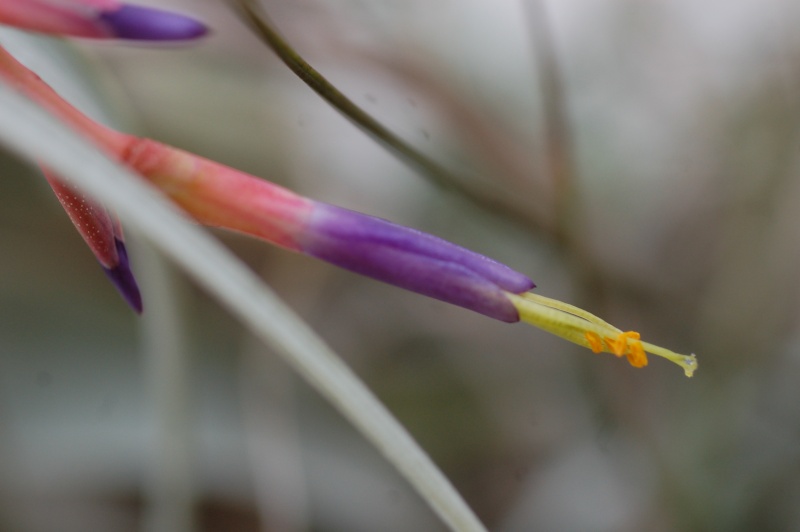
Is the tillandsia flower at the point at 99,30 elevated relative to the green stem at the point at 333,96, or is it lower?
lower

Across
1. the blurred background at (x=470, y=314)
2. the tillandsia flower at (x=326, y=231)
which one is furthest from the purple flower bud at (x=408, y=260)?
the blurred background at (x=470, y=314)

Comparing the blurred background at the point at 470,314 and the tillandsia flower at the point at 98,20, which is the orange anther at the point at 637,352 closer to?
the tillandsia flower at the point at 98,20

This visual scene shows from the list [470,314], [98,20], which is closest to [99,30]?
[98,20]

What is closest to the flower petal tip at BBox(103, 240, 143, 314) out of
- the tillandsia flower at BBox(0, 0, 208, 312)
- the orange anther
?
the tillandsia flower at BBox(0, 0, 208, 312)

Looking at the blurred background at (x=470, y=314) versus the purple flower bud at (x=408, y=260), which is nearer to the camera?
the purple flower bud at (x=408, y=260)

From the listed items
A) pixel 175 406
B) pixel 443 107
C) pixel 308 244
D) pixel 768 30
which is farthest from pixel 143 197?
pixel 768 30

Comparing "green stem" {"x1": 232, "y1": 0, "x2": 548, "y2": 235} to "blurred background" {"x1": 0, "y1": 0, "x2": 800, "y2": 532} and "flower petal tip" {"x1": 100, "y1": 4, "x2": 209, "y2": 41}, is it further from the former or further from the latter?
"blurred background" {"x1": 0, "y1": 0, "x2": 800, "y2": 532}

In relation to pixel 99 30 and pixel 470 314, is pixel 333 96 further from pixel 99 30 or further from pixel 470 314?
pixel 470 314
